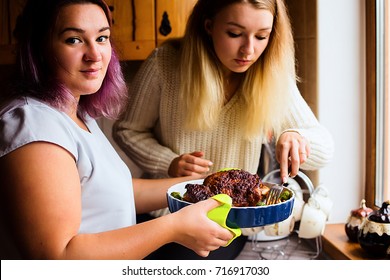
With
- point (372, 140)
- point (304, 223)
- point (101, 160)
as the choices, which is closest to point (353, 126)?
point (372, 140)

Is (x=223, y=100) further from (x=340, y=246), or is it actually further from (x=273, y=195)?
Result: (x=340, y=246)

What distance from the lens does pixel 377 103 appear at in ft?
2.96

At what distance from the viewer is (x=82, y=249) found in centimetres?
48

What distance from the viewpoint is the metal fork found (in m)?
0.55

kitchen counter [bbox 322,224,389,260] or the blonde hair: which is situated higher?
the blonde hair

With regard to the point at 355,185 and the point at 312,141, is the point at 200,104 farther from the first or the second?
the point at 355,185

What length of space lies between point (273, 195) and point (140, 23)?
57 centimetres

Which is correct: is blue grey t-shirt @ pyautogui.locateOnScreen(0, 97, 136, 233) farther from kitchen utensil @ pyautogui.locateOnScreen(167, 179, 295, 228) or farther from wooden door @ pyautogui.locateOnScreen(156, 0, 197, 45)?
wooden door @ pyautogui.locateOnScreen(156, 0, 197, 45)

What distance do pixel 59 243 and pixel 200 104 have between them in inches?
14.6

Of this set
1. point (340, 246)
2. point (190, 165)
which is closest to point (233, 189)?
point (190, 165)

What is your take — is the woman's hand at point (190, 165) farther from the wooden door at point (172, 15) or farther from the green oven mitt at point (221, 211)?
the wooden door at point (172, 15)

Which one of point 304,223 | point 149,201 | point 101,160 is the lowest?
point 304,223

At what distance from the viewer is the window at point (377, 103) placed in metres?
0.84

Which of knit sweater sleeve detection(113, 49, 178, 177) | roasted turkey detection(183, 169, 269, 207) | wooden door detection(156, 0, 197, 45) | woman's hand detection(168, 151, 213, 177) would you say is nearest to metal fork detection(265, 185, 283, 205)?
roasted turkey detection(183, 169, 269, 207)
